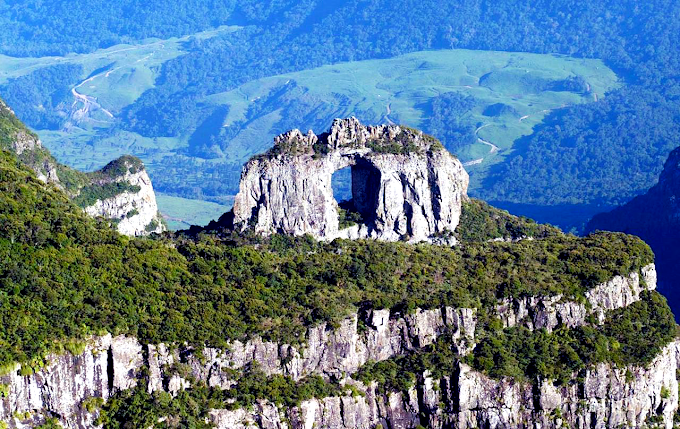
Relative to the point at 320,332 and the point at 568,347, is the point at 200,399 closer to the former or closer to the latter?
the point at 320,332

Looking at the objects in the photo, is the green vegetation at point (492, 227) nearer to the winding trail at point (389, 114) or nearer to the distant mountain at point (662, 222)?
the distant mountain at point (662, 222)

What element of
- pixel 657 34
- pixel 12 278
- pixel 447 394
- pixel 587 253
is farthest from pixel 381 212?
pixel 657 34

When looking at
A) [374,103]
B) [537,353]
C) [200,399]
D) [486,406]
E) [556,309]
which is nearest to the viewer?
[200,399]

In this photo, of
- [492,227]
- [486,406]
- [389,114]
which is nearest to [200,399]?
[486,406]

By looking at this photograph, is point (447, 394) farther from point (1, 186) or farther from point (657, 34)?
point (657, 34)

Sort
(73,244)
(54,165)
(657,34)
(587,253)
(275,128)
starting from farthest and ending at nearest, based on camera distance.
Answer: (657,34), (275,128), (54,165), (587,253), (73,244)

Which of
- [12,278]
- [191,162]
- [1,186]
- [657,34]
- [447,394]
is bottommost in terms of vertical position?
[447,394]

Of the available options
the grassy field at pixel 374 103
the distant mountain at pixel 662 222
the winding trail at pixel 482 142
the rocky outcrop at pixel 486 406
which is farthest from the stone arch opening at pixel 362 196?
the winding trail at pixel 482 142
